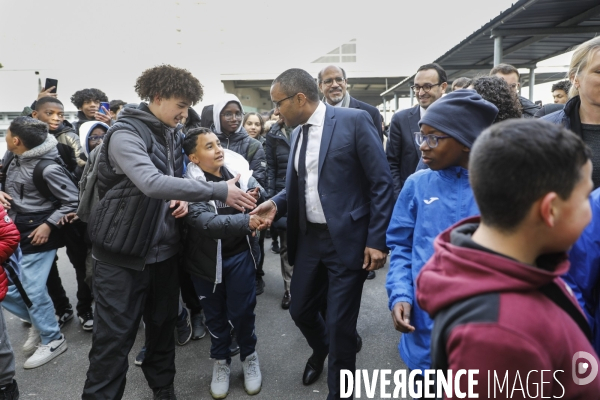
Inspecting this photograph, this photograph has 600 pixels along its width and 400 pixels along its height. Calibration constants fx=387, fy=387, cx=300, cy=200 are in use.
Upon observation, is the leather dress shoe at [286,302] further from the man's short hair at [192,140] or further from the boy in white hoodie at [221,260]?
the man's short hair at [192,140]

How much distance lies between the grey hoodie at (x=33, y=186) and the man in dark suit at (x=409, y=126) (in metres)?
2.98

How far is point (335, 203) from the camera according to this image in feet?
7.96

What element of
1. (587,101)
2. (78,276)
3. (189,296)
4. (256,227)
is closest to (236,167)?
(256,227)

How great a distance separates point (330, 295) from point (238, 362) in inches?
46.8

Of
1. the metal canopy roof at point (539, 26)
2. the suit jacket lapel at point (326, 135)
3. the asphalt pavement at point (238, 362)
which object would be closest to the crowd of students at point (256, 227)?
the asphalt pavement at point (238, 362)

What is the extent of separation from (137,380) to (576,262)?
298 centimetres

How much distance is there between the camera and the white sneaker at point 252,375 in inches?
108

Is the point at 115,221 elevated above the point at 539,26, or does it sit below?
below

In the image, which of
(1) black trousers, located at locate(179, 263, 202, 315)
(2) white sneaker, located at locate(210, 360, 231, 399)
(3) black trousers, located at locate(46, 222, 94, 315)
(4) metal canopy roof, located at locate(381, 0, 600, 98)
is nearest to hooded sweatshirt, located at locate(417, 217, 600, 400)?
(2) white sneaker, located at locate(210, 360, 231, 399)

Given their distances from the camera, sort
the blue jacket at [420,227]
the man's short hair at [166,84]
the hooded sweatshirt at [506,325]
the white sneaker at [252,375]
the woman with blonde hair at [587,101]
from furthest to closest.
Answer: the white sneaker at [252,375]
the man's short hair at [166,84]
the woman with blonde hair at [587,101]
the blue jacket at [420,227]
the hooded sweatshirt at [506,325]

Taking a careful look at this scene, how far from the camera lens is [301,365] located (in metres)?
3.07

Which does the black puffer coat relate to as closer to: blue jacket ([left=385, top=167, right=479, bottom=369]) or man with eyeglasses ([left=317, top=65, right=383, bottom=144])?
man with eyeglasses ([left=317, top=65, right=383, bottom=144])

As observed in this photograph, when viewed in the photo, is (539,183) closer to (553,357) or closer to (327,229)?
(553,357)

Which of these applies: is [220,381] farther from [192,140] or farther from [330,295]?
[192,140]
